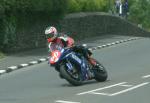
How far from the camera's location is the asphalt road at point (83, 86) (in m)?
13.8

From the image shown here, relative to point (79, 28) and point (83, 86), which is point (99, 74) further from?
point (79, 28)

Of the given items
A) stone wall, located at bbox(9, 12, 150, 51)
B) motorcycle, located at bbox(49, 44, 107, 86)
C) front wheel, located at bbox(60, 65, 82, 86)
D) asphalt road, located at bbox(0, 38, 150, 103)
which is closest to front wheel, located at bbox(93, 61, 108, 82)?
motorcycle, located at bbox(49, 44, 107, 86)

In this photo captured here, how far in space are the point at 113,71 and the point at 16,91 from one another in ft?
16.8

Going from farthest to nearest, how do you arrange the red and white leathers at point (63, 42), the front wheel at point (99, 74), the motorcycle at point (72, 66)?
the front wheel at point (99, 74), the red and white leathers at point (63, 42), the motorcycle at point (72, 66)

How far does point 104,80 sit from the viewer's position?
1731 cm

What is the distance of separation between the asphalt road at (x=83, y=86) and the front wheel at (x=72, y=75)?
200mm

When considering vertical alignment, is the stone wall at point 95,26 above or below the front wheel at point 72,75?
below

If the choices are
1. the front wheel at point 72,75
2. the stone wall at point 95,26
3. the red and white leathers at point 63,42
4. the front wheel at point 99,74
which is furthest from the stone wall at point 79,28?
the front wheel at point 72,75

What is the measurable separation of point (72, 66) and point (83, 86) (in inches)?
24.2

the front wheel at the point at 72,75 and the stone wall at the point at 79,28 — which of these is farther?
the stone wall at the point at 79,28

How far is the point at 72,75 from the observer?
16.5 metres

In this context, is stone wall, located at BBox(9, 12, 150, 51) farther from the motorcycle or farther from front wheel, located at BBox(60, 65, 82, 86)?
front wheel, located at BBox(60, 65, 82, 86)

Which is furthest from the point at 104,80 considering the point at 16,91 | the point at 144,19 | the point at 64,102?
the point at 144,19

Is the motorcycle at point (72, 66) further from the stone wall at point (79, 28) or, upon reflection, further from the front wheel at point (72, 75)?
the stone wall at point (79, 28)
